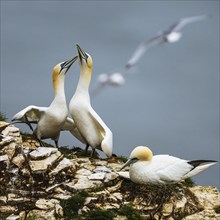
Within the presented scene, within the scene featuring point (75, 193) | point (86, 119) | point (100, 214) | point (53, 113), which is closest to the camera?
point (100, 214)

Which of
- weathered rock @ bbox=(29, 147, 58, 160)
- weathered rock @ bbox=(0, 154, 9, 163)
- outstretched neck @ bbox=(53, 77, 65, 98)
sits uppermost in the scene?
outstretched neck @ bbox=(53, 77, 65, 98)

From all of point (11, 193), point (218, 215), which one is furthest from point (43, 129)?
point (218, 215)

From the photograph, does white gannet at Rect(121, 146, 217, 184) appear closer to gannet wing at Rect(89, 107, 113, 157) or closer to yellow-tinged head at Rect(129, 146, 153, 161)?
yellow-tinged head at Rect(129, 146, 153, 161)

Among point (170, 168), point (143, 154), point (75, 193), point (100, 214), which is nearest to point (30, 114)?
point (75, 193)

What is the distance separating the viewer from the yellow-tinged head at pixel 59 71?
2144 centimetres

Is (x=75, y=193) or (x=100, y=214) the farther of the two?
(x=75, y=193)

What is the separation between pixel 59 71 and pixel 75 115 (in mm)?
1356

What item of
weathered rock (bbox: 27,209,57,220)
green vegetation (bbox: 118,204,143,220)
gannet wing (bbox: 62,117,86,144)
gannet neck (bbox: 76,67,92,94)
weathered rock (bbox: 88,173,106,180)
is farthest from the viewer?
gannet wing (bbox: 62,117,86,144)

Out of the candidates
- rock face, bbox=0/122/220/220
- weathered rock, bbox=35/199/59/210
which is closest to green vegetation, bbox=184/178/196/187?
rock face, bbox=0/122/220/220

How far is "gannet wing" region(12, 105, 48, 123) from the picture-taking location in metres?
21.1

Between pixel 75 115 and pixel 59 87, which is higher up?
pixel 59 87

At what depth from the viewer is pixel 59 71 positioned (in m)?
21.5

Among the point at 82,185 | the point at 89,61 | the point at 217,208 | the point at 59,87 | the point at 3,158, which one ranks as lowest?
the point at 217,208

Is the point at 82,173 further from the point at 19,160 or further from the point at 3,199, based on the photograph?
the point at 3,199
